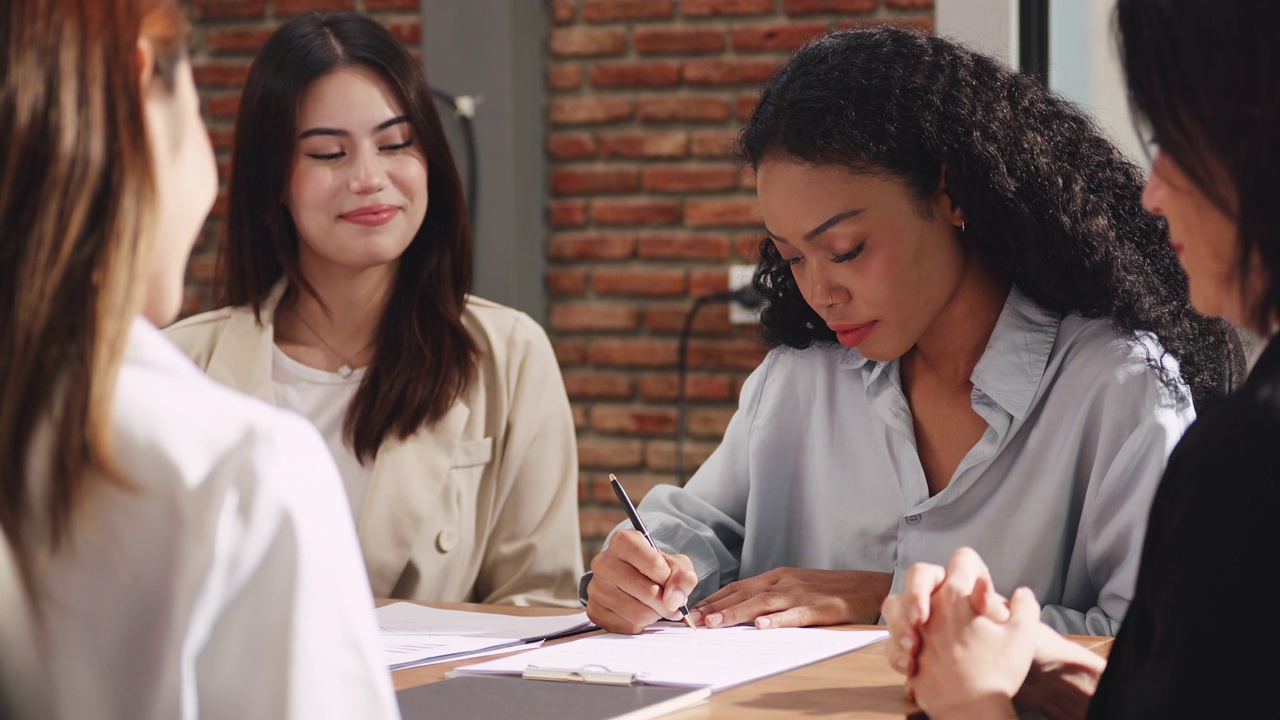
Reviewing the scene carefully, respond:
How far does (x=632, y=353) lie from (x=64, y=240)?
10.3 feet

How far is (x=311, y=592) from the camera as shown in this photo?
62 cm

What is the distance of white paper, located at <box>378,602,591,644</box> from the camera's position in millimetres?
1426

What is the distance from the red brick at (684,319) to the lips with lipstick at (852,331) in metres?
2.01

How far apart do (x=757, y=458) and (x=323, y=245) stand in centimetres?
87

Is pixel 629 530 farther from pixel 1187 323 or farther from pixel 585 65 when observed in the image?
pixel 585 65

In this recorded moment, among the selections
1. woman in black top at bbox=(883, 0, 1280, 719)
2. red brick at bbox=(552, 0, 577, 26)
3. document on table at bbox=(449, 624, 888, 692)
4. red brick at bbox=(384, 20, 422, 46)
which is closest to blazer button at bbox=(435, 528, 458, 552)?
document on table at bbox=(449, 624, 888, 692)

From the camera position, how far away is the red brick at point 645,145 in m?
3.65

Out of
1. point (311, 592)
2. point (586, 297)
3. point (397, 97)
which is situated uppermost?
point (397, 97)

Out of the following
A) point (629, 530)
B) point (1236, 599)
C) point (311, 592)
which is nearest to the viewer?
point (311, 592)

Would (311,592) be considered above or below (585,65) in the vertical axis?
below

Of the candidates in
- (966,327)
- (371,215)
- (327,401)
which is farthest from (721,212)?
(966,327)

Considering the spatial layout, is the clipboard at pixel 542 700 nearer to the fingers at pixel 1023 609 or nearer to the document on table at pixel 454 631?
the document on table at pixel 454 631

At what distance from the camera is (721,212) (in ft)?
11.9

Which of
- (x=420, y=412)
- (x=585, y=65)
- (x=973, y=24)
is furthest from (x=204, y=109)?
(x=973, y=24)
